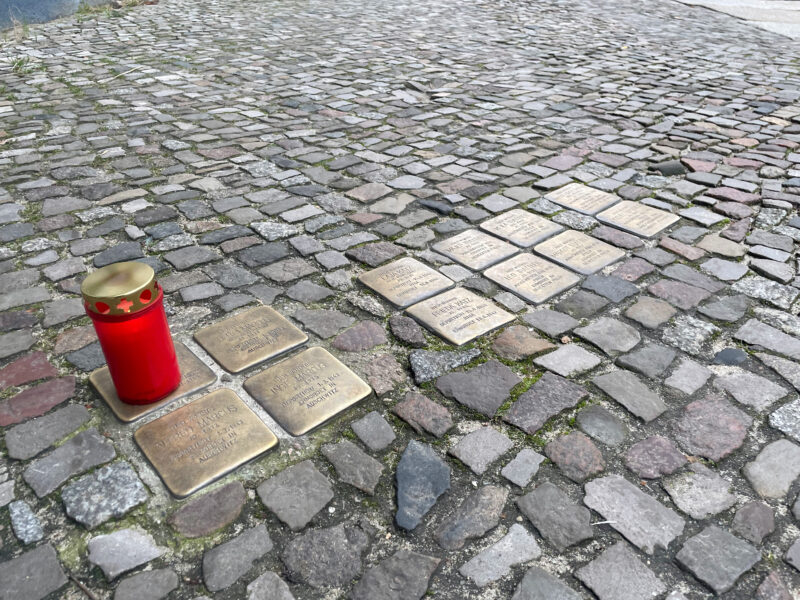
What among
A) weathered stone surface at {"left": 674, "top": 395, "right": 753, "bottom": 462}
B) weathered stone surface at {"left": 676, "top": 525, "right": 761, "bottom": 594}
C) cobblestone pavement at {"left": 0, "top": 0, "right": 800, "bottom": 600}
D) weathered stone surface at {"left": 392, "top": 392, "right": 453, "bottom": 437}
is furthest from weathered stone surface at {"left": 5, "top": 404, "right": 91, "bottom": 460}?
weathered stone surface at {"left": 674, "top": 395, "right": 753, "bottom": 462}

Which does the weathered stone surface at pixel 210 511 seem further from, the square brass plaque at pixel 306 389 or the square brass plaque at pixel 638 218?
the square brass plaque at pixel 638 218

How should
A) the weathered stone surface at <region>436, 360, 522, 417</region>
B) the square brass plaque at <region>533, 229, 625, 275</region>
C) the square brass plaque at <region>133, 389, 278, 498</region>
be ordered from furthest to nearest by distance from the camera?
the square brass plaque at <region>533, 229, 625, 275</region>
the weathered stone surface at <region>436, 360, 522, 417</region>
the square brass plaque at <region>133, 389, 278, 498</region>

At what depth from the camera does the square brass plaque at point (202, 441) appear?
206cm

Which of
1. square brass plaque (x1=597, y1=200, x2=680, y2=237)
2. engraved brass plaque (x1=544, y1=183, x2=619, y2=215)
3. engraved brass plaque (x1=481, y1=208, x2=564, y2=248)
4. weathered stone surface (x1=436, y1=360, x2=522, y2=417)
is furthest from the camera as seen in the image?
engraved brass plaque (x1=544, y1=183, x2=619, y2=215)

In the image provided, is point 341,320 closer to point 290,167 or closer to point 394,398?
point 394,398

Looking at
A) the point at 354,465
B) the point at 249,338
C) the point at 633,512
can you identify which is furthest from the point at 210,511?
the point at 633,512

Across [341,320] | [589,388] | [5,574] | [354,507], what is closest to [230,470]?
[354,507]

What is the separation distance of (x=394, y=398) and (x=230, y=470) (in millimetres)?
711

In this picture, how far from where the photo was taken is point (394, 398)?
245cm

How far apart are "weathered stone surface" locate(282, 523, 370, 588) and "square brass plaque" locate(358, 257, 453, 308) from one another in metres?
1.31

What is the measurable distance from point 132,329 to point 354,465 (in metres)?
0.95

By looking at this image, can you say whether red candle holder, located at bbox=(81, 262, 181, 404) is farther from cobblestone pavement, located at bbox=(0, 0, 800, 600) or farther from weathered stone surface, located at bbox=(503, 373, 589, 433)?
weathered stone surface, located at bbox=(503, 373, 589, 433)

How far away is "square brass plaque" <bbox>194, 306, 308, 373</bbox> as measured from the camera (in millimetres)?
2598

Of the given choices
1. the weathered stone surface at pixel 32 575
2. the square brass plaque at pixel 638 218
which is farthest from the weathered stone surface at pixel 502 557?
the square brass plaque at pixel 638 218
